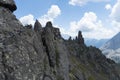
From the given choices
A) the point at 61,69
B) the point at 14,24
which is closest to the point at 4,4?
the point at 14,24

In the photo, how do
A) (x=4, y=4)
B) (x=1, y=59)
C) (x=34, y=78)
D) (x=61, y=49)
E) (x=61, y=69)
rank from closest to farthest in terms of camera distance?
(x=1, y=59)
(x=34, y=78)
(x=4, y=4)
(x=61, y=69)
(x=61, y=49)

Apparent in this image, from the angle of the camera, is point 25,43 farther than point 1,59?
Yes

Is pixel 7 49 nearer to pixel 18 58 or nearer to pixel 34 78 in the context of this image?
pixel 18 58

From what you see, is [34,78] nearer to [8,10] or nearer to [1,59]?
[1,59]

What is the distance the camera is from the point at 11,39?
22.3m

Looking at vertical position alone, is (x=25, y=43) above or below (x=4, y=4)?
below

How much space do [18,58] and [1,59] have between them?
57.2 inches

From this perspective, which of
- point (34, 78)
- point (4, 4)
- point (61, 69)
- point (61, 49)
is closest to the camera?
point (34, 78)

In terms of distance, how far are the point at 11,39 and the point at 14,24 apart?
1873 mm

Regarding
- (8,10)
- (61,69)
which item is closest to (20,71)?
(8,10)

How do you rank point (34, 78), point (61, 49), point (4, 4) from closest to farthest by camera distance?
point (34, 78) → point (4, 4) → point (61, 49)

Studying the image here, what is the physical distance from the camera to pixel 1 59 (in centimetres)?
2122

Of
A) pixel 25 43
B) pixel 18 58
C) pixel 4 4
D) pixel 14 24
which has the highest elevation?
pixel 4 4

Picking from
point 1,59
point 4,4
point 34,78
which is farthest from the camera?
point 4,4
